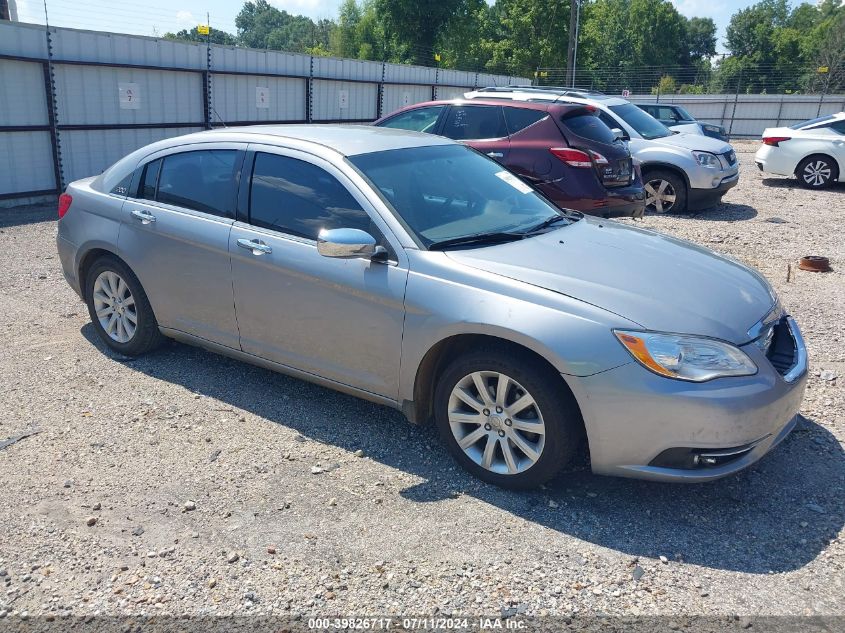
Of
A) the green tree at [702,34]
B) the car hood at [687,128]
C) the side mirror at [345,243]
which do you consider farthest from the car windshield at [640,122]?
the green tree at [702,34]

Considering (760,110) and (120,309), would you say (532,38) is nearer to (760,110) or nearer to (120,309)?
(760,110)

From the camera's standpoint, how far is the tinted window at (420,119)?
966 cm

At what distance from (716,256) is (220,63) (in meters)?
12.4

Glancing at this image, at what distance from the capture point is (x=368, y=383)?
4.08 meters

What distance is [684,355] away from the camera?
3311mm

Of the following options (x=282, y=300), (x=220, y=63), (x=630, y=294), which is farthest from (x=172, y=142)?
(x=220, y=63)

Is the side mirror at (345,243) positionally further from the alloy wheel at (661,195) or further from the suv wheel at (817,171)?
the suv wheel at (817,171)

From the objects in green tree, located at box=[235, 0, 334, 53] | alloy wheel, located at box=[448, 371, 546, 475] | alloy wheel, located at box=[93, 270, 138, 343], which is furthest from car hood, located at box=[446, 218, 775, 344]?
green tree, located at box=[235, 0, 334, 53]

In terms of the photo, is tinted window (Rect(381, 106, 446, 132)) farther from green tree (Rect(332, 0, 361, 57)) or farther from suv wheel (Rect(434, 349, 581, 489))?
green tree (Rect(332, 0, 361, 57))

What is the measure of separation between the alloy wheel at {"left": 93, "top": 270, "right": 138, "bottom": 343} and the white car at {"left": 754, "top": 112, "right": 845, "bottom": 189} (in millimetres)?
13834

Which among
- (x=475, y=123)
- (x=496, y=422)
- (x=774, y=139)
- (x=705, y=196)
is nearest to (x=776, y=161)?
(x=774, y=139)

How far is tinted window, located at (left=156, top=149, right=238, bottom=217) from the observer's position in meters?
4.68

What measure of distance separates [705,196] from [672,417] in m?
9.45

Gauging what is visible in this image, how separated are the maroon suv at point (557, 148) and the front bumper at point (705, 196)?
9.45ft
